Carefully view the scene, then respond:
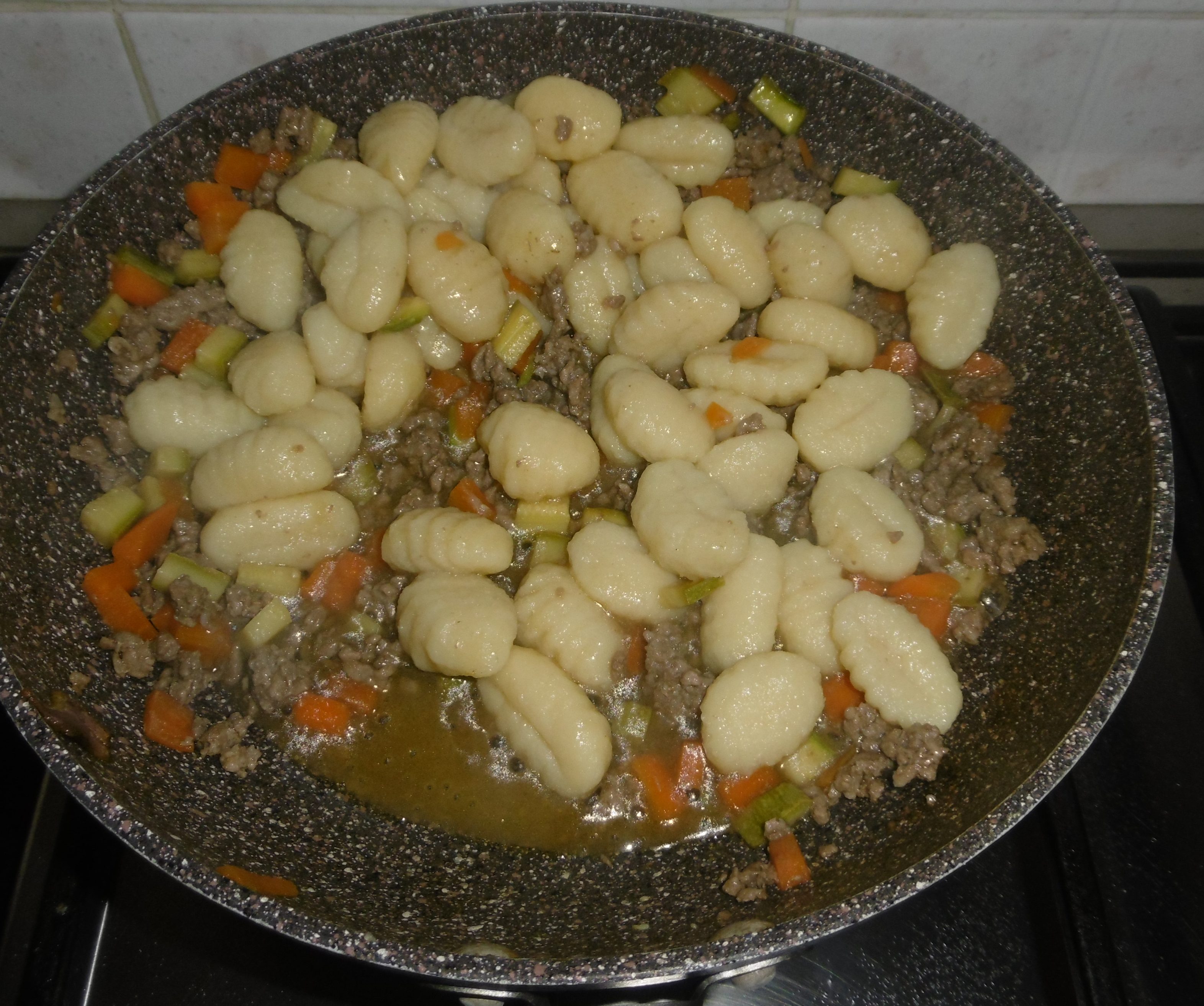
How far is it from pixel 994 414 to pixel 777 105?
23.9 inches

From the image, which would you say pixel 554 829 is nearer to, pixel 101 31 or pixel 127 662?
pixel 127 662

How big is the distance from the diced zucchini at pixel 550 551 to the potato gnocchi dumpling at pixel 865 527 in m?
0.36

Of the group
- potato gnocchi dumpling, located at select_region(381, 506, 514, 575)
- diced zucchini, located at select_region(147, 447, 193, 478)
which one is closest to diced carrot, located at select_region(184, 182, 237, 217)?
diced zucchini, located at select_region(147, 447, 193, 478)

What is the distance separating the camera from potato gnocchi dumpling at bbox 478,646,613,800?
1.24 meters

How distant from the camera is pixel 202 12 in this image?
159 cm

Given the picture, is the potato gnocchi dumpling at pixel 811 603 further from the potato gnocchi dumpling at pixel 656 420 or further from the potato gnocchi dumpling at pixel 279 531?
the potato gnocchi dumpling at pixel 279 531

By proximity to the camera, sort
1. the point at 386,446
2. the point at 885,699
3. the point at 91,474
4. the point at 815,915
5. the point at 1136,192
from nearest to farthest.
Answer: the point at 815,915 → the point at 885,699 → the point at 91,474 → the point at 386,446 → the point at 1136,192

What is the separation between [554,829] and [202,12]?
1402mm

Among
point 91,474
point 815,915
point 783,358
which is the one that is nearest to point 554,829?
point 815,915

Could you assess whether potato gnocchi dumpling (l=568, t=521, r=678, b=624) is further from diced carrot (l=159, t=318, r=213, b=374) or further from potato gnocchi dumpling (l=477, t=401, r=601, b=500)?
diced carrot (l=159, t=318, r=213, b=374)

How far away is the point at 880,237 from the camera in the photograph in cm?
150

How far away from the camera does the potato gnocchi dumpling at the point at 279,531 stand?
4.42ft

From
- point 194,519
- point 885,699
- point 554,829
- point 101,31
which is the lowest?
point 554,829

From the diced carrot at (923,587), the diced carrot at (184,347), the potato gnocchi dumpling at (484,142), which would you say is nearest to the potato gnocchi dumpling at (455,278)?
the potato gnocchi dumpling at (484,142)
